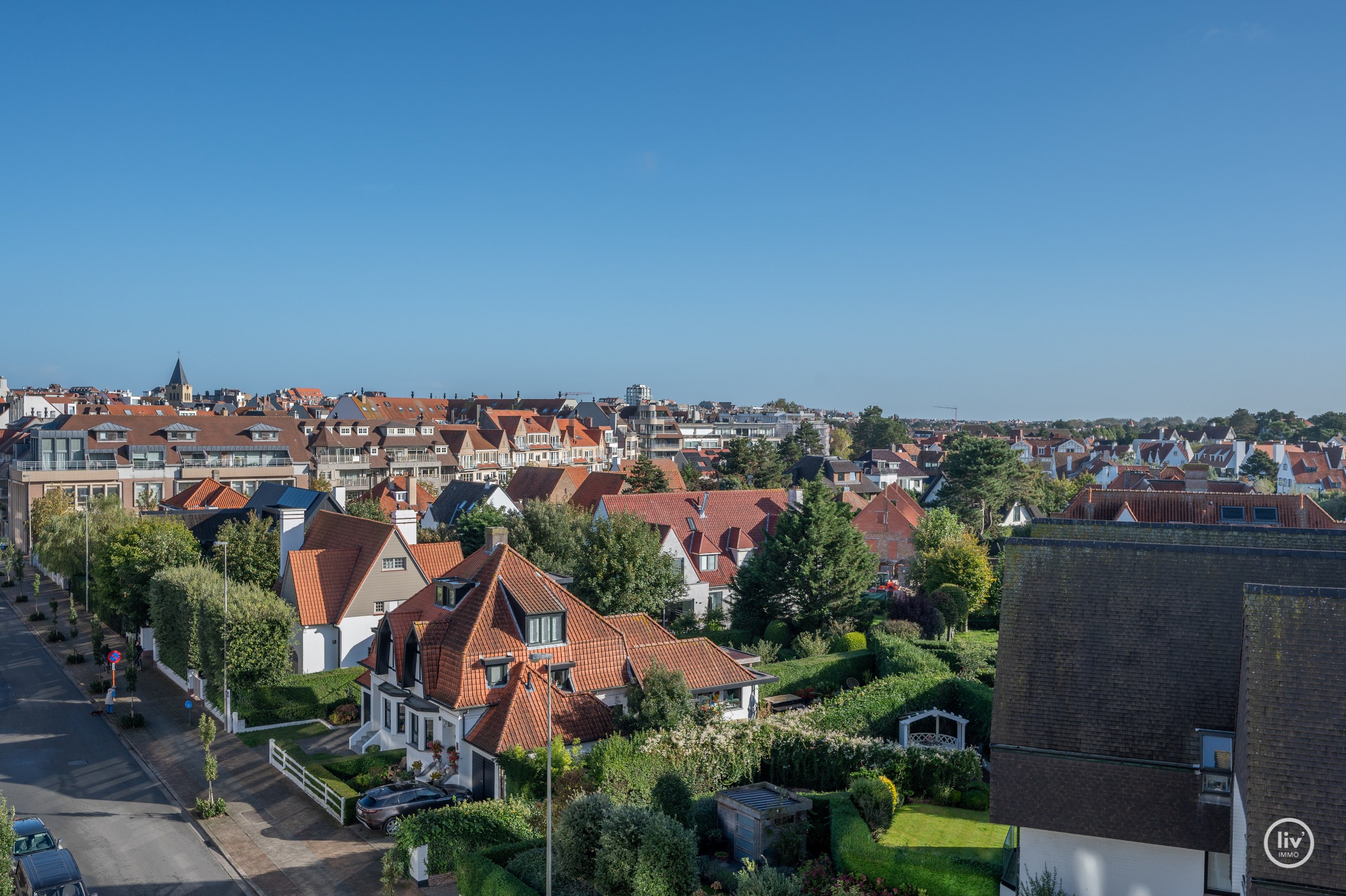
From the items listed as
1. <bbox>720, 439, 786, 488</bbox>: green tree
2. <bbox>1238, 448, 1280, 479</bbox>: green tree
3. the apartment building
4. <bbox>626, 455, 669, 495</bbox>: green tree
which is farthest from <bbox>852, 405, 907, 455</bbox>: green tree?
the apartment building

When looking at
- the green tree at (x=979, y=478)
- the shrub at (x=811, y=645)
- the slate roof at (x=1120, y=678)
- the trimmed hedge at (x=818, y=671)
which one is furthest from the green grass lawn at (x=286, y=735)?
the green tree at (x=979, y=478)

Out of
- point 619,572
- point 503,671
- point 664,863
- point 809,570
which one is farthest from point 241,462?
point 664,863

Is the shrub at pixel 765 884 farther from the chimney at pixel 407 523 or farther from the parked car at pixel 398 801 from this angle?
the chimney at pixel 407 523

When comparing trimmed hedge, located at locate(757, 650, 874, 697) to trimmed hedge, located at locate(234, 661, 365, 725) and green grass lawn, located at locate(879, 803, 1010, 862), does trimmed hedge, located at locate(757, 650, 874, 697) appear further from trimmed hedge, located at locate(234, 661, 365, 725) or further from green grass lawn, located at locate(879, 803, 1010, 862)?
trimmed hedge, located at locate(234, 661, 365, 725)

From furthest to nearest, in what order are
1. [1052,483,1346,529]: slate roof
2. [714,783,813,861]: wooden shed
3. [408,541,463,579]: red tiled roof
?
[1052,483,1346,529]: slate roof < [408,541,463,579]: red tiled roof < [714,783,813,861]: wooden shed

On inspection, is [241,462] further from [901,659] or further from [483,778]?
[901,659]

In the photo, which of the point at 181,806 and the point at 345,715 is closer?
the point at 181,806

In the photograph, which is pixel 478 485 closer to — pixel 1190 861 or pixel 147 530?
pixel 147 530
